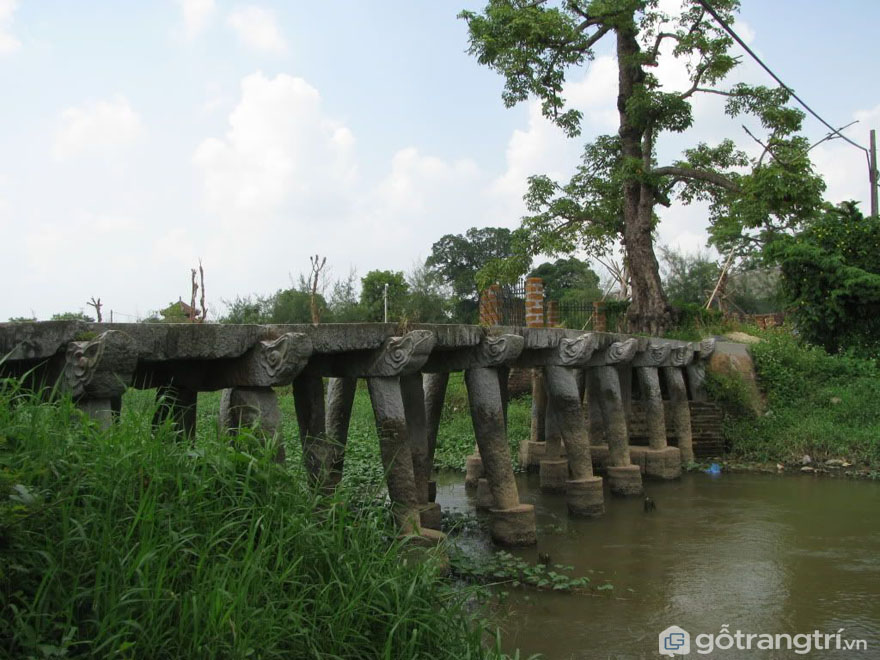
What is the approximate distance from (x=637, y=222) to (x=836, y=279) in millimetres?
4057

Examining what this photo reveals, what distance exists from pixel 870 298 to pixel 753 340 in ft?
6.90

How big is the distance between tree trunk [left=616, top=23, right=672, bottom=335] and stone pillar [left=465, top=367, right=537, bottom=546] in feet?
34.3

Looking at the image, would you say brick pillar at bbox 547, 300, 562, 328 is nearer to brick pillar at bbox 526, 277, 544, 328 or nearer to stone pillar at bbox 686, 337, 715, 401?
brick pillar at bbox 526, 277, 544, 328

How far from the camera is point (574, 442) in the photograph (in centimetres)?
803

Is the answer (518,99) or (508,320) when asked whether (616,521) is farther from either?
(518,99)

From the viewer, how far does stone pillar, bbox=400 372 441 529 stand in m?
6.87

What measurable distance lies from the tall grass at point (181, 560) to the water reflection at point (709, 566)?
1.46m

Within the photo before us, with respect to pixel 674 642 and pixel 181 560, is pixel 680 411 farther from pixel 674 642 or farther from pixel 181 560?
pixel 181 560

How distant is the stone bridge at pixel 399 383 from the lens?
12.6 ft

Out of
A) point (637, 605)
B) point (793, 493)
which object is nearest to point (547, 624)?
point (637, 605)

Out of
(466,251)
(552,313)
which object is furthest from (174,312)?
(466,251)

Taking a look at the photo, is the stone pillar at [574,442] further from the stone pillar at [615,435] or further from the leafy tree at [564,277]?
the leafy tree at [564,277]

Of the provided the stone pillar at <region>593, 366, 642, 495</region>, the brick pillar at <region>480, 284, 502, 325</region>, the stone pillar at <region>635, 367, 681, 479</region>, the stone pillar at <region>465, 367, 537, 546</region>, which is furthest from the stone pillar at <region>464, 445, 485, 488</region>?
the brick pillar at <region>480, 284, 502, 325</region>

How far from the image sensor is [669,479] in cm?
1027
